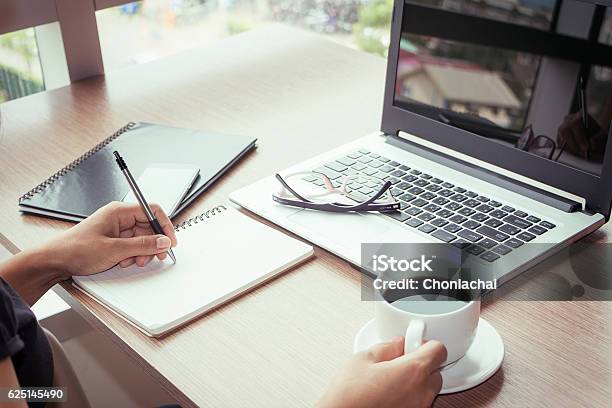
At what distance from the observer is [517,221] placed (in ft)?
3.29

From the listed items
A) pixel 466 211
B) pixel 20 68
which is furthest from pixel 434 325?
pixel 20 68

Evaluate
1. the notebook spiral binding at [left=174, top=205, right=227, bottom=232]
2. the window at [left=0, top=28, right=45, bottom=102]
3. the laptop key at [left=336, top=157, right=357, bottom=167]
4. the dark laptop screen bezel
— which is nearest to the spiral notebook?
the notebook spiral binding at [left=174, top=205, right=227, bottom=232]

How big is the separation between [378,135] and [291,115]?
0.21 m

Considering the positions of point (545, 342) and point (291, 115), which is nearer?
point (545, 342)

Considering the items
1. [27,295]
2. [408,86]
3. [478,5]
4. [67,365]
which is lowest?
[67,365]

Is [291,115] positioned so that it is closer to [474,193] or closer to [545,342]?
[474,193]

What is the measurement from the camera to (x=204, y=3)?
317cm

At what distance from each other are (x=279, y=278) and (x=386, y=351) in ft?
0.74

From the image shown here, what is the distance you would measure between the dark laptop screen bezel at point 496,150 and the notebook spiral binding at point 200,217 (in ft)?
1.11

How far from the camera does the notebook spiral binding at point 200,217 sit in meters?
1.04

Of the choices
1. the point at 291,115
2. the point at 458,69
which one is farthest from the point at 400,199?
the point at 291,115

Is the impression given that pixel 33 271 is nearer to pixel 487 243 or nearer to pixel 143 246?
pixel 143 246

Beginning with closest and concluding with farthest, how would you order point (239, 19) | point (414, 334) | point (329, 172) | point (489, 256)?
point (414, 334)
point (489, 256)
point (329, 172)
point (239, 19)

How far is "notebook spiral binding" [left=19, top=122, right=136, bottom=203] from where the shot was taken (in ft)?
3.66
